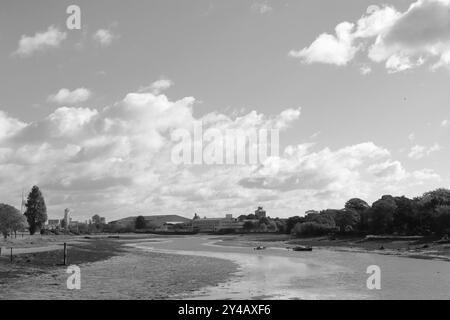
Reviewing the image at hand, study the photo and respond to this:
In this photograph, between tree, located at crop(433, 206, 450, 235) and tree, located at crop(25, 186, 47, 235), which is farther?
tree, located at crop(25, 186, 47, 235)

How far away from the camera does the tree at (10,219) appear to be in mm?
107613

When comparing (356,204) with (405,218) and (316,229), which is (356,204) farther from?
(405,218)

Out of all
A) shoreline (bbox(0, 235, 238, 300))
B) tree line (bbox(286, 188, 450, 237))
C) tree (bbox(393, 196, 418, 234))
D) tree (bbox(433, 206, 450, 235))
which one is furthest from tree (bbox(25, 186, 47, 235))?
tree (bbox(433, 206, 450, 235))

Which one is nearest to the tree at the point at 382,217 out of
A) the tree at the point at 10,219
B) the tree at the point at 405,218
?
the tree at the point at 405,218

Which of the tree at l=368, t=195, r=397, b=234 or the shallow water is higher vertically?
the tree at l=368, t=195, r=397, b=234

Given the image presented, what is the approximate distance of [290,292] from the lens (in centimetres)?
4303

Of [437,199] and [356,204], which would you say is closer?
[437,199]

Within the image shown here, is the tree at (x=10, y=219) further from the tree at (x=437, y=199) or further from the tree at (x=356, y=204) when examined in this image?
the tree at (x=356, y=204)

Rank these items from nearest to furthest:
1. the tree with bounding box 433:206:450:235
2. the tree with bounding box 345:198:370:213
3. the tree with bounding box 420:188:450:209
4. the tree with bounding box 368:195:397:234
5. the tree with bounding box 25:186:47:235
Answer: the tree with bounding box 433:206:450:235
the tree with bounding box 420:188:450:209
the tree with bounding box 368:195:397:234
the tree with bounding box 25:186:47:235
the tree with bounding box 345:198:370:213

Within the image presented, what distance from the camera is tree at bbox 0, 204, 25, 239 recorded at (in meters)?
108

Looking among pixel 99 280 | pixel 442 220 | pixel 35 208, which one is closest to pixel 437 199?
pixel 442 220

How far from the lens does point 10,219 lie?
11069cm

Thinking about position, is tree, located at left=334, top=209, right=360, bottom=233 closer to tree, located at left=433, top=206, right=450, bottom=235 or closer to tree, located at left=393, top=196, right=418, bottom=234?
tree, located at left=393, top=196, right=418, bottom=234
